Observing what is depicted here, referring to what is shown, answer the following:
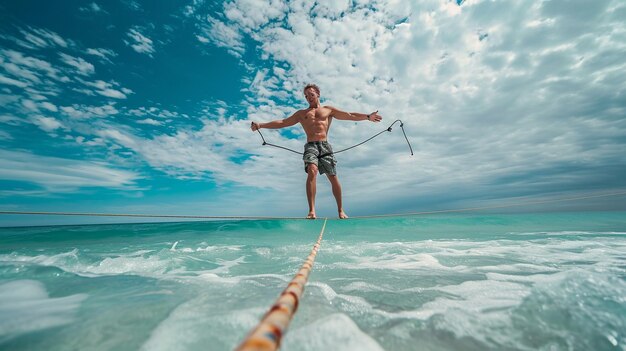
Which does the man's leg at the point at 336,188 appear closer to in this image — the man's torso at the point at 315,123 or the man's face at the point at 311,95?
the man's torso at the point at 315,123

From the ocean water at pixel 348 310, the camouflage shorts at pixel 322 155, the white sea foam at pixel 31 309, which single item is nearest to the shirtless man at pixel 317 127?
the camouflage shorts at pixel 322 155

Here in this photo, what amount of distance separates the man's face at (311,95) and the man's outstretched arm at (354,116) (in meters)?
0.39

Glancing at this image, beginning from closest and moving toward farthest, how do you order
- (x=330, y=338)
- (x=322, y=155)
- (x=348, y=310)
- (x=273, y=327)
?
1. (x=273, y=327)
2. (x=330, y=338)
3. (x=348, y=310)
4. (x=322, y=155)

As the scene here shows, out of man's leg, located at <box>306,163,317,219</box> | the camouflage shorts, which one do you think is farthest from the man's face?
man's leg, located at <box>306,163,317,219</box>

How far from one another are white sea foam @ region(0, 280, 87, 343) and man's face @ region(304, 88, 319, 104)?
15.5 ft

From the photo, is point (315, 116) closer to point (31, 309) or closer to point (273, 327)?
point (31, 309)

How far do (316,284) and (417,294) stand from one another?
1.00m

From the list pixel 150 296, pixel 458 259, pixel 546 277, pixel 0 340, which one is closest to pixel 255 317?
pixel 150 296

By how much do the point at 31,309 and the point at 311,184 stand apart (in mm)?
3943

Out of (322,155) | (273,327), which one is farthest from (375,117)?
(273,327)

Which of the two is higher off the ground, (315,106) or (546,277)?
(315,106)

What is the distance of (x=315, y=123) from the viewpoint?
5.61 meters

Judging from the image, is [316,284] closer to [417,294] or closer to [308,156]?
[417,294]

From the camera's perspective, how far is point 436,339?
62.0 inches
